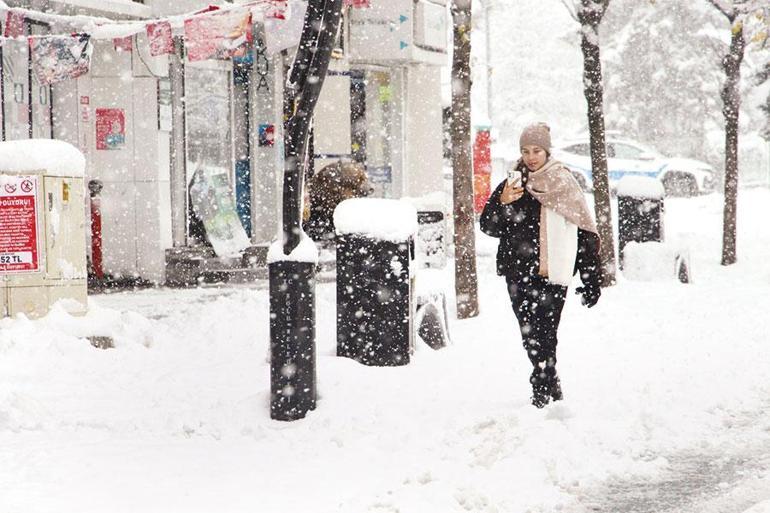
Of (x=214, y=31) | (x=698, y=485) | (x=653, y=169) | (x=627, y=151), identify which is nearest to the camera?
(x=698, y=485)

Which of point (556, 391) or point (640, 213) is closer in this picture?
point (556, 391)

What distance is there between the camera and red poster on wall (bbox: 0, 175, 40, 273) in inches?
377

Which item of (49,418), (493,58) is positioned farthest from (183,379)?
(493,58)

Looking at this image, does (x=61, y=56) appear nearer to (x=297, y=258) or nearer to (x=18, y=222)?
(x=18, y=222)

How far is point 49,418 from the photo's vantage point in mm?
7012

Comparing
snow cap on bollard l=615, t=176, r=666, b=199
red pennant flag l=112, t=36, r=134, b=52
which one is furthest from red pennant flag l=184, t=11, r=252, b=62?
snow cap on bollard l=615, t=176, r=666, b=199

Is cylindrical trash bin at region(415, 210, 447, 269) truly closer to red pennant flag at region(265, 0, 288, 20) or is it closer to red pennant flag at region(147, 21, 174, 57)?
red pennant flag at region(265, 0, 288, 20)

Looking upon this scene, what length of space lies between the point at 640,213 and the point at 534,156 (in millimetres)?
8964

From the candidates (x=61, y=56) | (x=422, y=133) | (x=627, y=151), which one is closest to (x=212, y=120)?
(x=61, y=56)

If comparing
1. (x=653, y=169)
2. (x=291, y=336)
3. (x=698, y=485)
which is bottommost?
(x=698, y=485)

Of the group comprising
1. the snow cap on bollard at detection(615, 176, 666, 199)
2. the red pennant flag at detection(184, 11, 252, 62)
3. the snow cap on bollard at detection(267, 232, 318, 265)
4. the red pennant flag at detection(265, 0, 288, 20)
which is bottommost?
the snow cap on bollard at detection(267, 232, 318, 265)

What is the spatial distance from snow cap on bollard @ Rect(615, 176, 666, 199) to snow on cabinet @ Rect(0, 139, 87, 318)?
855cm

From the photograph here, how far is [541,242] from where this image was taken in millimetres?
7203

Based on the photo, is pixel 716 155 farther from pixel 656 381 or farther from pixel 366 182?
pixel 656 381
